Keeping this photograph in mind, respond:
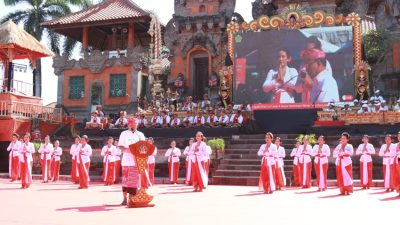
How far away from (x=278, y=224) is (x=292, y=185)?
30.9ft

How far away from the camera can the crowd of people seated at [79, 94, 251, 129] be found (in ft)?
74.8

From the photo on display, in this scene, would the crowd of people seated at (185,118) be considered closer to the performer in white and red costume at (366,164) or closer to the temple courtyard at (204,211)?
the performer in white and red costume at (366,164)

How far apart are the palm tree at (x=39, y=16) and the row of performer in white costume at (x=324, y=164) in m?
25.0

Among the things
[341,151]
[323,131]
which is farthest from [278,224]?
[323,131]

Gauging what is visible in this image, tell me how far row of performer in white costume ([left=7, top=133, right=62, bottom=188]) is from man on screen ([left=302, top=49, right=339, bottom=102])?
500 inches

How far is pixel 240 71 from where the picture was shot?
2672 centimetres

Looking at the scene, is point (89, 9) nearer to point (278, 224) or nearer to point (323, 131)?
point (323, 131)

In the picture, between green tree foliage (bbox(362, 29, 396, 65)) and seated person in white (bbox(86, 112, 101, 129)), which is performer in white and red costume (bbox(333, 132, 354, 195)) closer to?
seated person in white (bbox(86, 112, 101, 129))

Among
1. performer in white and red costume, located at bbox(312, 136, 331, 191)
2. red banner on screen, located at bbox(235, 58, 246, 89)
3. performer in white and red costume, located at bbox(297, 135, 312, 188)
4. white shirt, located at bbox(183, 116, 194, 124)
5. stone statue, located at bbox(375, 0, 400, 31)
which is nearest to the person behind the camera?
performer in white and red costume, located at bbox(312, 136, 331, 191)

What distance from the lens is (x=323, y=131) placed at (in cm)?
1991

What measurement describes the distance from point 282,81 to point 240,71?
90.5 inches

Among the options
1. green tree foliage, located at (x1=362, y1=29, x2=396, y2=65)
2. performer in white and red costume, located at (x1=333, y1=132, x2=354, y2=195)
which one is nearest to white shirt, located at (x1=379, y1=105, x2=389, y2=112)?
green tree foliage, located at (x1=362, y1=29, x2=396, y2=65)

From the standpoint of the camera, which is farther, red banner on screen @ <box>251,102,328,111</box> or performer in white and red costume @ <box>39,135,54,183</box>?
red banner on screen @ <box>251,102,328,111</box>

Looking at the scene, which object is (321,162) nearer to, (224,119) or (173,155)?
(173,155)
